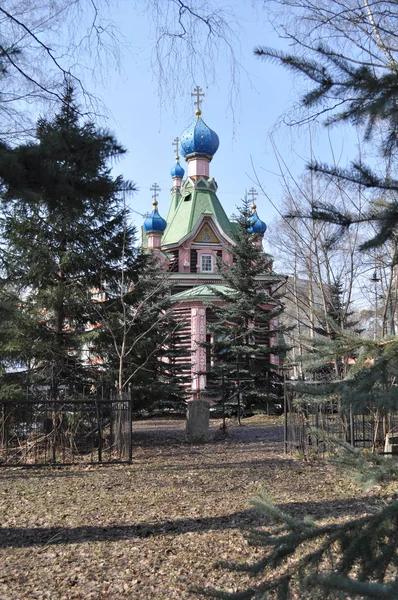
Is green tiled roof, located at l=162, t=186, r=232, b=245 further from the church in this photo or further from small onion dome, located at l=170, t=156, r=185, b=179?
small onion dome, located at l=170, t=156, r=185, b=179

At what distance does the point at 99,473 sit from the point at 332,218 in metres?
8.01

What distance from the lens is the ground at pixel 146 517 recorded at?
4.46 metres

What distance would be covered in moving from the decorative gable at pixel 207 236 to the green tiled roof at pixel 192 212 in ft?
1.84

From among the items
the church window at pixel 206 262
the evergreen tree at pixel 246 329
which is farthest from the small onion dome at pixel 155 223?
the evergreen tree at pixel 246 329

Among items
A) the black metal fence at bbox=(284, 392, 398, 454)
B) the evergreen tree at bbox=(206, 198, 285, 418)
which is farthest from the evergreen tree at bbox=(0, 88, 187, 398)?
the evergreen tree at bbox=(206, 198, 285, 418)

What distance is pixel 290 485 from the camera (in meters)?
7.96

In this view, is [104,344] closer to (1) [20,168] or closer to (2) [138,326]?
(2) [138,326]

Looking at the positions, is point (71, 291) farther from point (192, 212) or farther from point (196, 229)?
point (192, 212)

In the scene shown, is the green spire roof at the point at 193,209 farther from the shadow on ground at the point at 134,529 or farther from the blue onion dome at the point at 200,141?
the shadow on ground at the point at 134,529

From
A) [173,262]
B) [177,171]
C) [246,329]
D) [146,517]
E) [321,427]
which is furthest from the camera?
[177,171]

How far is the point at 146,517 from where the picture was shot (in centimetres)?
625

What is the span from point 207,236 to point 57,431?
66.2 ft

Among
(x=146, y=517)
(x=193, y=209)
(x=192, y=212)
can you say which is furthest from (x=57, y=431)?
(x=193, y=209)

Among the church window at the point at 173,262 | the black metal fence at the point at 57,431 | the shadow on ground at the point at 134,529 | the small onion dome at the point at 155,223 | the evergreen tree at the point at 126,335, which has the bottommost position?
the shadow on ground at the point at 134,529
